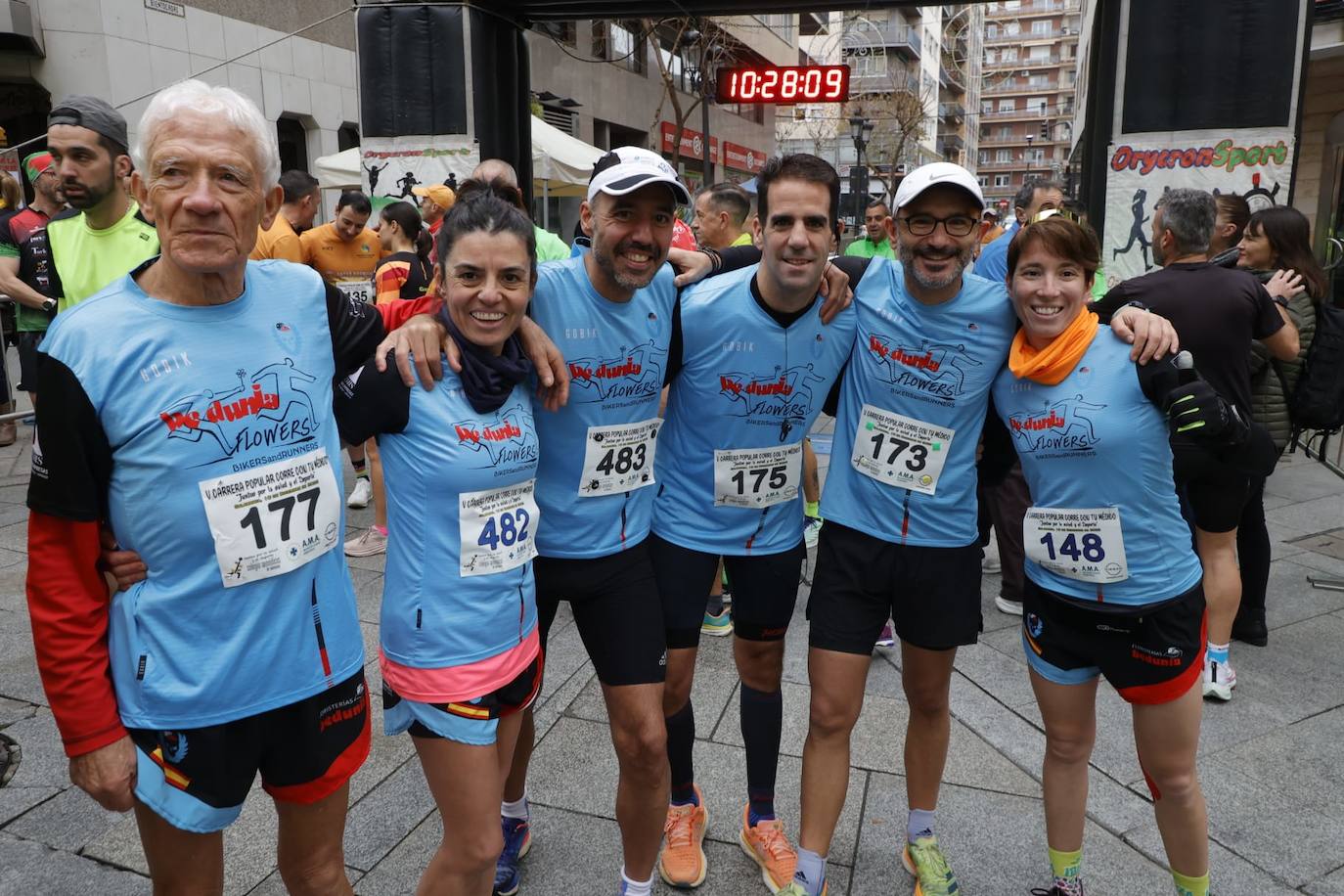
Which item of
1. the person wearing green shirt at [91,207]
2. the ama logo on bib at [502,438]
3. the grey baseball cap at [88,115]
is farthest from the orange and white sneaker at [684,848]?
the grey baseball cap at [88,115]

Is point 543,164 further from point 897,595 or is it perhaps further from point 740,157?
point 740,157

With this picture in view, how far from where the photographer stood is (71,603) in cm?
157

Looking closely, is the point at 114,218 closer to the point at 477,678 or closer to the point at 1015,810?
the point at 477,678

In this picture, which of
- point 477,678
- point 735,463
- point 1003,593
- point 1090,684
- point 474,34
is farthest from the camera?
point 474,34

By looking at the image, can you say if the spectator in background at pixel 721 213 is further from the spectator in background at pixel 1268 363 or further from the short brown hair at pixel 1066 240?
the short brown hair at pixel 1066 240

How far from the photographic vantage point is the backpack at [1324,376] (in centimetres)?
404

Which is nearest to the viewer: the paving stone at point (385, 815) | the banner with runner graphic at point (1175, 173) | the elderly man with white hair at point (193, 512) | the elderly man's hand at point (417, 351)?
the elderly man with white hair at point (193, 512)

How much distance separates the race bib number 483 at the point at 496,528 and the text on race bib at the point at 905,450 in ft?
3.06

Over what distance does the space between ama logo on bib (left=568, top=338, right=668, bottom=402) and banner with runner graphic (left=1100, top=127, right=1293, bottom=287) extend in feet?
18.1

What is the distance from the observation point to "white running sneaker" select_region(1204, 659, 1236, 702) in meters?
3.69

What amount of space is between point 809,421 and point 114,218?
256 centimetres

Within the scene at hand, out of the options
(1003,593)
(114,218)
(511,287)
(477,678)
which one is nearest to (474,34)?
(114,218)

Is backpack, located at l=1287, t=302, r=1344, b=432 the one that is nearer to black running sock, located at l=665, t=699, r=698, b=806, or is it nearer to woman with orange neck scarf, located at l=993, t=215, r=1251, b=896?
woman with orange neck scarf, located at l=993, t=215, r=1251, b=896

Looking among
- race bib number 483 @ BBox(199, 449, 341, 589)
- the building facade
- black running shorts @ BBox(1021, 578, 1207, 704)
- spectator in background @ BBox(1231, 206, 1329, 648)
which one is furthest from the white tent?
the building facade
